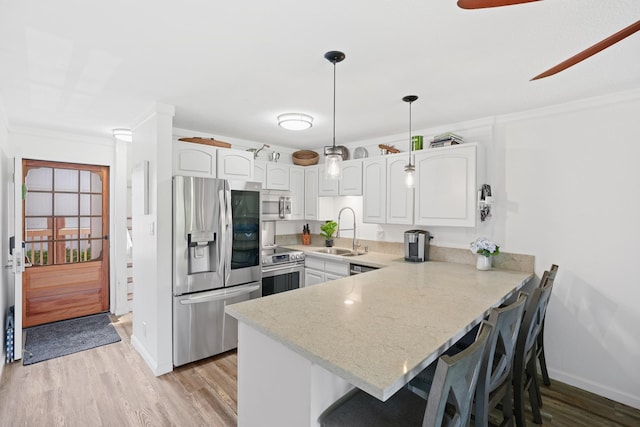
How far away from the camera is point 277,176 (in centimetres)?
430

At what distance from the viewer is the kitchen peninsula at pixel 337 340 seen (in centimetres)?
123

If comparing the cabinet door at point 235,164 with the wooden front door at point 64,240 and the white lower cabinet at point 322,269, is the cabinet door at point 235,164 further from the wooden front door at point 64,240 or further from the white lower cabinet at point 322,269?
the wooden front door at point 64,240

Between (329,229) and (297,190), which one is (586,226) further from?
(297,190)

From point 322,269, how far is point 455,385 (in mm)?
2919

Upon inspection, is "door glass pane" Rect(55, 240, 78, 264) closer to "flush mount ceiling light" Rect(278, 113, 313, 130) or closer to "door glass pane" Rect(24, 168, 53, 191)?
"door glass pane" Rect(24, 168, 53, 191)

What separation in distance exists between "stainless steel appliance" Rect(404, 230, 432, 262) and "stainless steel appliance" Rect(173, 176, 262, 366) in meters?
1.72

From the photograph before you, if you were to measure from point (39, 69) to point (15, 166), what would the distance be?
1.25 metres

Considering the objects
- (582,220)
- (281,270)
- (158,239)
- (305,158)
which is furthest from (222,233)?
(582,220)

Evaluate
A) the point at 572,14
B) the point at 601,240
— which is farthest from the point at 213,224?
the point at 601,240

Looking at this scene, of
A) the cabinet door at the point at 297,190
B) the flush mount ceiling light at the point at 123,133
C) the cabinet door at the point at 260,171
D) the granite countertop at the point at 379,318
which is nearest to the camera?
the granite countertop at the point at 379,318

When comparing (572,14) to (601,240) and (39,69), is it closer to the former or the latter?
(601,240)

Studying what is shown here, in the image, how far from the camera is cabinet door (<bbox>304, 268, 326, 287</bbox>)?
3.93 metres

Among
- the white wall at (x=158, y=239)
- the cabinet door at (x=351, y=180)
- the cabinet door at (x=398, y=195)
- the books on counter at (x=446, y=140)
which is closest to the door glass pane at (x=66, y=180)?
the white wall at (x=158, y=239)

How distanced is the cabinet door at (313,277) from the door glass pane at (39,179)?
337 centimetres
